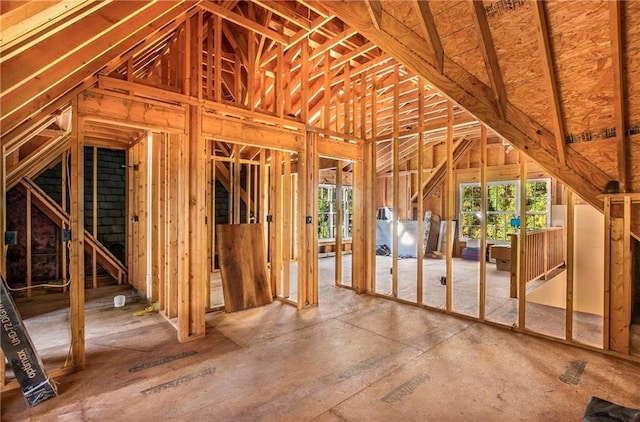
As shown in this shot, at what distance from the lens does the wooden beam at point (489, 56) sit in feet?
7.23

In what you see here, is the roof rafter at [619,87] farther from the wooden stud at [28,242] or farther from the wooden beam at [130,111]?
the wooden stud at [28,242]

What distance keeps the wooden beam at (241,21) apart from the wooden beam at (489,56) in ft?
8.47

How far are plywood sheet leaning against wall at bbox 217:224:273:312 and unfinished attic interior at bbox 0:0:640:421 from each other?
3 centimetres

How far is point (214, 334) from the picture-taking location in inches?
138

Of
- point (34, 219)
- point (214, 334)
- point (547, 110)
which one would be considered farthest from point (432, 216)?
point (34, 219)

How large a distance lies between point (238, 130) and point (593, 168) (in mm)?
3721

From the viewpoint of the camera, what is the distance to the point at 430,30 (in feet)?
8.11

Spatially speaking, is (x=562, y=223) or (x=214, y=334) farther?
(x=562, y=223)

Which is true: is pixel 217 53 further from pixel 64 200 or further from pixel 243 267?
pixel 64 200

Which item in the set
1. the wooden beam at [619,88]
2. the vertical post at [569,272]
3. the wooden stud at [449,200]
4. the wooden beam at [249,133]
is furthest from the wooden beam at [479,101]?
the wooden beam at [249,133]

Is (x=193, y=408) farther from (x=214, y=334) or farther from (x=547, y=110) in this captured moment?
(x=547, y=110)

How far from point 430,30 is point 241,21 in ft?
7.53

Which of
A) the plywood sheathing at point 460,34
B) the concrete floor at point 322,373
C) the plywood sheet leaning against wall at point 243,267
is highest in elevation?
the plywood sheathing at point 460,34

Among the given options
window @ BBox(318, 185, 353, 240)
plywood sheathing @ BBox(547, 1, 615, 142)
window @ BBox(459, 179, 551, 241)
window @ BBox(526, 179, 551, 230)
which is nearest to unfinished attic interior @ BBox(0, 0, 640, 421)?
plywood sheathing @ BBox(547, 1, 615, 142)
